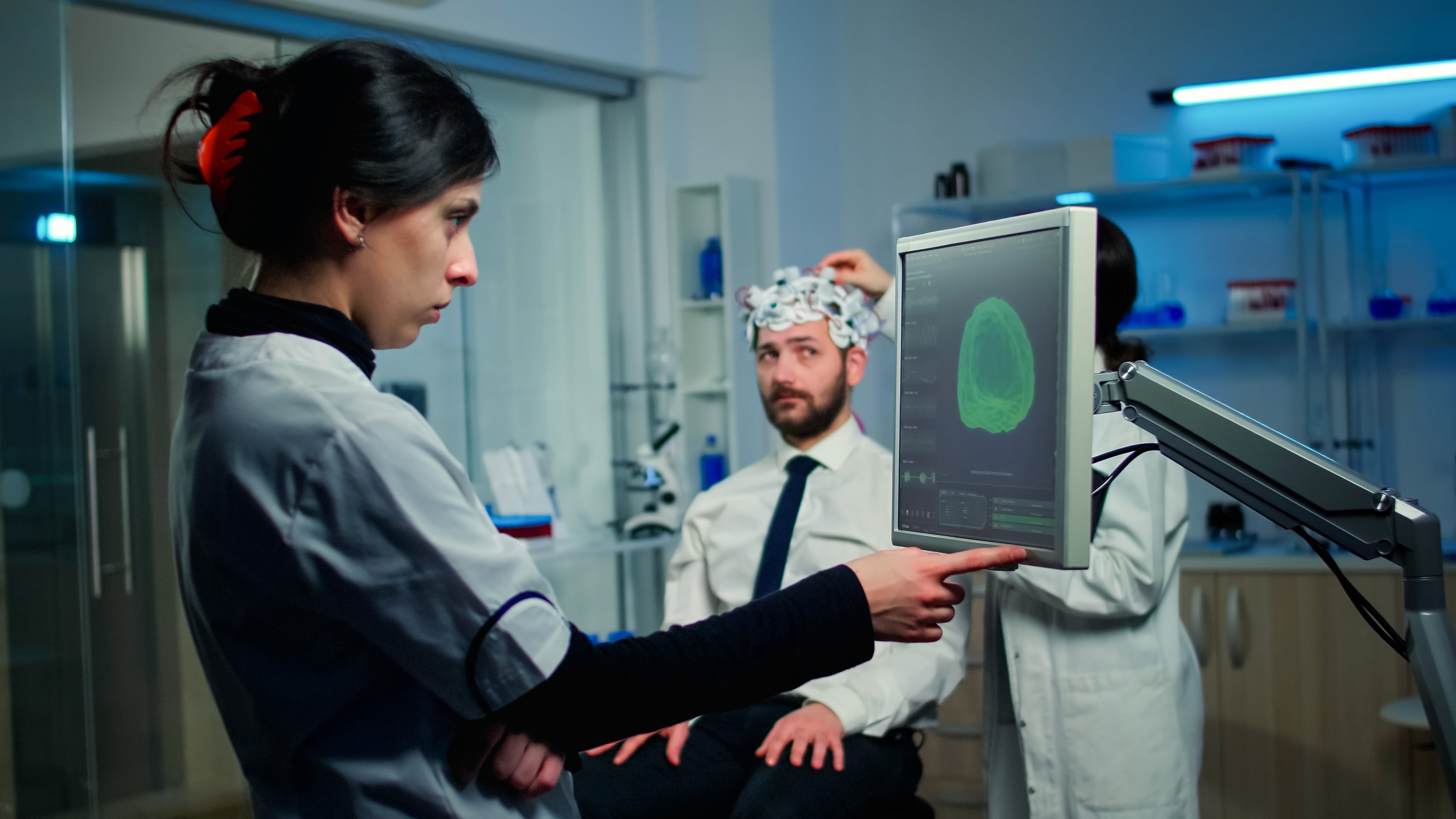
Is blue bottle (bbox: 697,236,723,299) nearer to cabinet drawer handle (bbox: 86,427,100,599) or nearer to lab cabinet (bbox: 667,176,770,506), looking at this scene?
lab cabinet (bbox: 667,176,770,506)

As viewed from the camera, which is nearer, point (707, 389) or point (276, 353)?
point (276, 353)

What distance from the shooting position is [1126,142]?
12.7ft

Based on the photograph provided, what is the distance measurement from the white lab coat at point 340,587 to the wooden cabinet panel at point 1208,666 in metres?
2.94

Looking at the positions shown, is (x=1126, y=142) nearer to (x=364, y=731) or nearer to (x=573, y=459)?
(x=573, y=459)

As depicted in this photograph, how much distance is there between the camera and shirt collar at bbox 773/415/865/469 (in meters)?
2.39

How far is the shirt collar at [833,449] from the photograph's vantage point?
2387 mm

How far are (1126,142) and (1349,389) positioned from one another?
1.10 meters

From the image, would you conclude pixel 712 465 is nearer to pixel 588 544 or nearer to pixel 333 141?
pixel 588 544

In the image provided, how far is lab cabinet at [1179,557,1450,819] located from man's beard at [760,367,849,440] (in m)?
1.66

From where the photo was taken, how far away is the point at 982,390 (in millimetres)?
1185

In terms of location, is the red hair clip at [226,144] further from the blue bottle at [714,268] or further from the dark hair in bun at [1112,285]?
the blue bottle at [714,268]

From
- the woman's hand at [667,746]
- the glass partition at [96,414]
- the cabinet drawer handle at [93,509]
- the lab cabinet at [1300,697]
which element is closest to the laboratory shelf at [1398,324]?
the lab cabinet at [1300,697]

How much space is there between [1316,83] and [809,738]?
3.12 meters

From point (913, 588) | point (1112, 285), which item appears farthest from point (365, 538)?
point (1112, 285)
